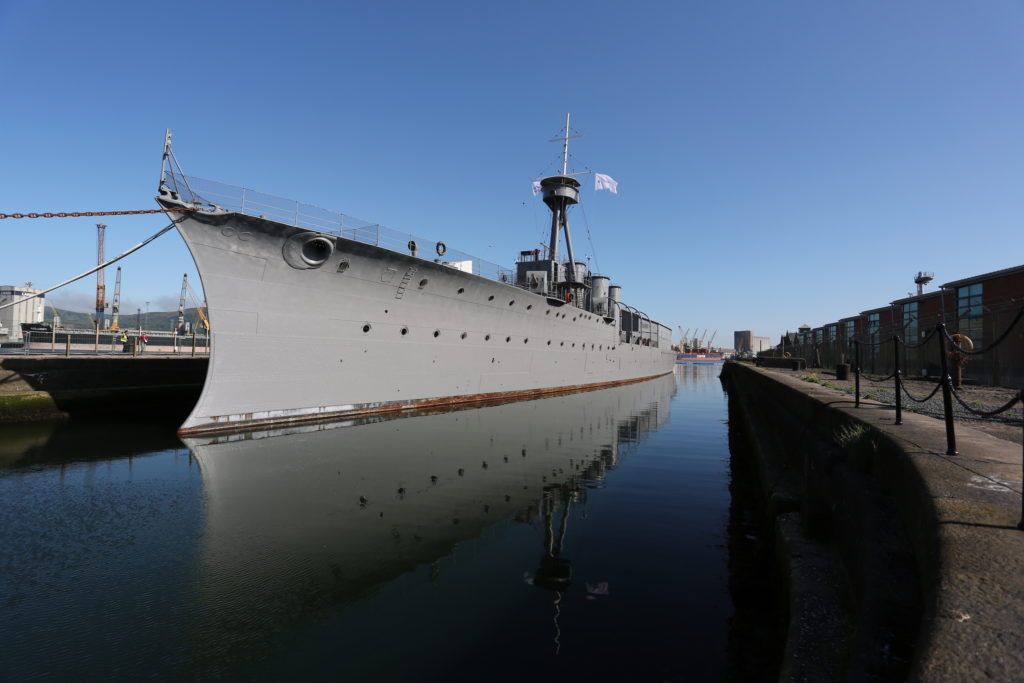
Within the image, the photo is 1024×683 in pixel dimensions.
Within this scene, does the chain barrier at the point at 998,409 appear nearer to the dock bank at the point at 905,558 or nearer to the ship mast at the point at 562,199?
the dock bank at the point at 905,558

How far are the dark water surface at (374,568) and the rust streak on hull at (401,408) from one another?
2.15 m

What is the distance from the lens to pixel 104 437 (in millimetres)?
12141

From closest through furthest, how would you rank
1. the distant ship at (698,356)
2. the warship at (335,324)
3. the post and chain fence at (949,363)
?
1. the post and chain fence at (949,363)
2. the warship at (335,324)
3. the distant ship at (698,356)

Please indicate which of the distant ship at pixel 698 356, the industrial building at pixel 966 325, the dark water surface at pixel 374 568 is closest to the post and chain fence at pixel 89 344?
the dark water surface at pixel 374 568

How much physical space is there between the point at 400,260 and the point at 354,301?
185 cm

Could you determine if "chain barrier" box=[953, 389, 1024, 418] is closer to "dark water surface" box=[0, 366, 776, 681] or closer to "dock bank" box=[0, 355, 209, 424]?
"dark water surface" box=[0, 366, 776, 681]

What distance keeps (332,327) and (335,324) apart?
120mm

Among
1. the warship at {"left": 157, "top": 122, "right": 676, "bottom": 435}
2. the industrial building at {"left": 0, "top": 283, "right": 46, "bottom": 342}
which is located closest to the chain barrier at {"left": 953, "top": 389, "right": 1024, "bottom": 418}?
the warship at {"left": 157, "top": 122, "right": 676, "bottom": 435}

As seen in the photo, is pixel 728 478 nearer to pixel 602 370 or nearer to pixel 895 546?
pixel 895 546

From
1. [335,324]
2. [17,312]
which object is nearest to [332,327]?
[335,324]

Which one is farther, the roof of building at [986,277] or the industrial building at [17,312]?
the industrial building at [17,312]

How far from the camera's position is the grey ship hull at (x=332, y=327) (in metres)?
11.9

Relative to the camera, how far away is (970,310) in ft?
53.7

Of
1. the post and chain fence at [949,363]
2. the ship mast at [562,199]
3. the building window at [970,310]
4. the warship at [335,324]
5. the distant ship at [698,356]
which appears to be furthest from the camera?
the distant ship at [698,356]
